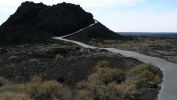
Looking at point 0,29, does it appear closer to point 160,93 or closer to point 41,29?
point 41,29

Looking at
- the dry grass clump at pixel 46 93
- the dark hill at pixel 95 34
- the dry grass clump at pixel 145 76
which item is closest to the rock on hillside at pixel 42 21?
the dark hill at pixel 95 34

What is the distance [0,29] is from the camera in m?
60.7

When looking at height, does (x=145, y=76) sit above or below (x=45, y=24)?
below

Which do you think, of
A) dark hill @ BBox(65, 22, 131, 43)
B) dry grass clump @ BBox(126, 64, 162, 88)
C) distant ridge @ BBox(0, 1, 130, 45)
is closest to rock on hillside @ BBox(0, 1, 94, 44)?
distant ridge @ BBox(0, 1, 130, 45)

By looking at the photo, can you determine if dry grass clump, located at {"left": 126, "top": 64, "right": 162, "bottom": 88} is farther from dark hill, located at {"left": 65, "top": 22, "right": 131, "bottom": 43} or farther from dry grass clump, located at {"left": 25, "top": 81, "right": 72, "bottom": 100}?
dark hill, located at {"left": 65, "top": 22, "right": 131, "bottom": 43}

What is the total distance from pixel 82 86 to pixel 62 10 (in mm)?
50828

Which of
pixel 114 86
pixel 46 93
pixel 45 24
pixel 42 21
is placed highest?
pixel 42 21

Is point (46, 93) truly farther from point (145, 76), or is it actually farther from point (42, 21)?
point (42, 21)

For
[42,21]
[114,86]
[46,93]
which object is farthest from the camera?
[42,21]

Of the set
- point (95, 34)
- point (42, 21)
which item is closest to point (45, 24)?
point (42, 21)

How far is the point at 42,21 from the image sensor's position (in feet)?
204

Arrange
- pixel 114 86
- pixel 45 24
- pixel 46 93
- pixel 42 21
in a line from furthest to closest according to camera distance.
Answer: pixel 42 21, pixel 45 24, pixel 114 86, pixel 46 93

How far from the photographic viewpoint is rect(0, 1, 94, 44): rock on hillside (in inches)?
2125

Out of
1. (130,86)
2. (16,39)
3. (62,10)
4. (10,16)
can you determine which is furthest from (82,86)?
(10,16)
